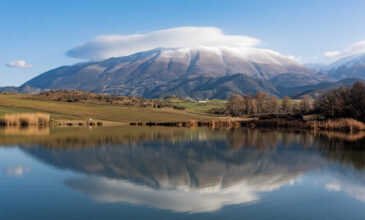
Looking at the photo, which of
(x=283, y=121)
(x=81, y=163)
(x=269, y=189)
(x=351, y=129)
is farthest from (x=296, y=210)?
(x=283, y=121)

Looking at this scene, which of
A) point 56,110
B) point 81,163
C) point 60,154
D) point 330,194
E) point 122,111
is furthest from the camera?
point 122,111

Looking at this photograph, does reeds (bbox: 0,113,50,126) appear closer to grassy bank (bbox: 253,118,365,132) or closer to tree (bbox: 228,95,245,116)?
grassy bank (bbox: 253,118,365,132)

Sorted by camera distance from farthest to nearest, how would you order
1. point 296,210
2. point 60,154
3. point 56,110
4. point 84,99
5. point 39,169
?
1. point 84,99
2. point 56,110
3. point 60,154
4. point 39,169
5. point 296,210

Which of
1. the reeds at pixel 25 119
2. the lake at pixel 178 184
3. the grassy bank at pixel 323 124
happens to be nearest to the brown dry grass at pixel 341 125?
the grassy bank at pixel 323 124

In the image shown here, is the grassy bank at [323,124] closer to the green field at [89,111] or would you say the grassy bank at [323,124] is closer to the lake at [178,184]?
the green field at [89,111]

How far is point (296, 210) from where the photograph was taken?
20.3 meters

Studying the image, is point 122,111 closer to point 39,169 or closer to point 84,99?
point 84,99

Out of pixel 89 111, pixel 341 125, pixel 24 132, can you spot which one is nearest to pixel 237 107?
pixel 89 111

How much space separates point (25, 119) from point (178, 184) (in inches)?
3123

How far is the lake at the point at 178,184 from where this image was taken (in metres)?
19.8

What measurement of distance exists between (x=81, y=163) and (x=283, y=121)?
289 ft

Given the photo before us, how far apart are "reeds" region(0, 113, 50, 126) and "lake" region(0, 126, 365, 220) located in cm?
5120

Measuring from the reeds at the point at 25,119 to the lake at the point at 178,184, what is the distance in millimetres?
51202

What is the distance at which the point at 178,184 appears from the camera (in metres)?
26.3
